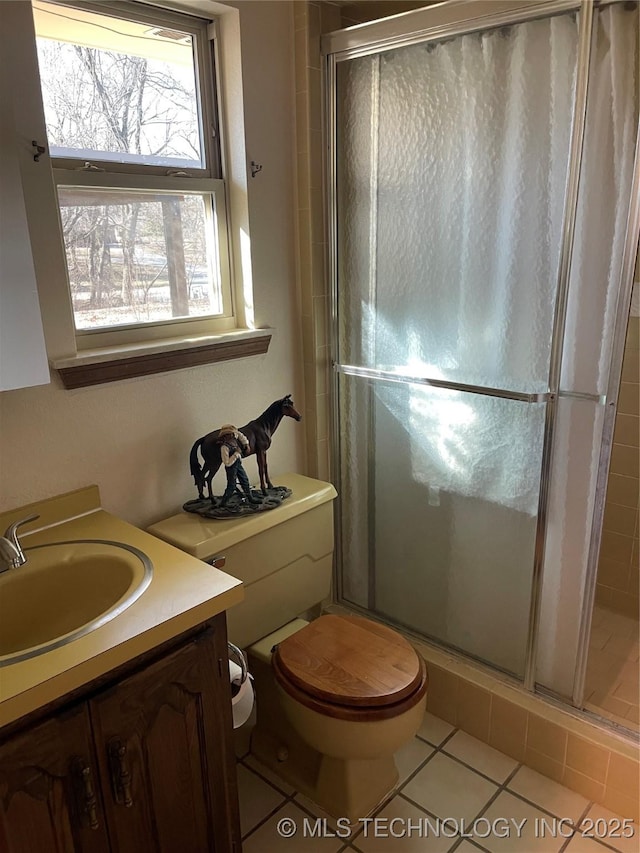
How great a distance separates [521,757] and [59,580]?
138cm

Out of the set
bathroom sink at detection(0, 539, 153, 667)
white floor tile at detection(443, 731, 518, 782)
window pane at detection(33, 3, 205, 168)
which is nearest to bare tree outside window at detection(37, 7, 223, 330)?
window pane at detection(33, 3, 205, 168)

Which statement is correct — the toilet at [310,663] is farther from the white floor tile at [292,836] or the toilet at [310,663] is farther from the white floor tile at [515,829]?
the white floor tile at [515,829]

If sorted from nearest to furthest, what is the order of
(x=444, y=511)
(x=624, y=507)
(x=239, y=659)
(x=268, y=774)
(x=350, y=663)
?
1. (x=239, y=659)
2. (x=350, y=663)
3. (x=268, y=774)
4. (x=444, y=511)
5. (x=624, y=507)

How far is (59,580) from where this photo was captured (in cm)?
139

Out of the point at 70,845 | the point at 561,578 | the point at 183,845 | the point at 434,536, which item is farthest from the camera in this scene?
the point at 434,536

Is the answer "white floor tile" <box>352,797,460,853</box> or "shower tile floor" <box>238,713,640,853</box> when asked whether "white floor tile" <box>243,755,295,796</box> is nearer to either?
"shower tile floor" <box>238,713,640,853</box>

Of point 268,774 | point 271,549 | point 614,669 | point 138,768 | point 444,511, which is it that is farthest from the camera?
point 614,669

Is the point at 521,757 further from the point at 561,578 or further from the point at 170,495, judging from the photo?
the point at 170,495

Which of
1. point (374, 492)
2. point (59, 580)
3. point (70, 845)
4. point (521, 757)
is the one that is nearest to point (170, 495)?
point (59, 580)

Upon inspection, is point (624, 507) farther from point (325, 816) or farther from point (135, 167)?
point (135, 167)

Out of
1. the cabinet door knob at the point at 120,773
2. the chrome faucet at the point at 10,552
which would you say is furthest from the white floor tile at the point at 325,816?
the chrome faucet at the point at 10,552

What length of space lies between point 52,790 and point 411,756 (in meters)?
1.13

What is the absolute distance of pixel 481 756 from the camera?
1.87 m

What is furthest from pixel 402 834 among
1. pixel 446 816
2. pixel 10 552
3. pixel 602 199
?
pixel 602 199
